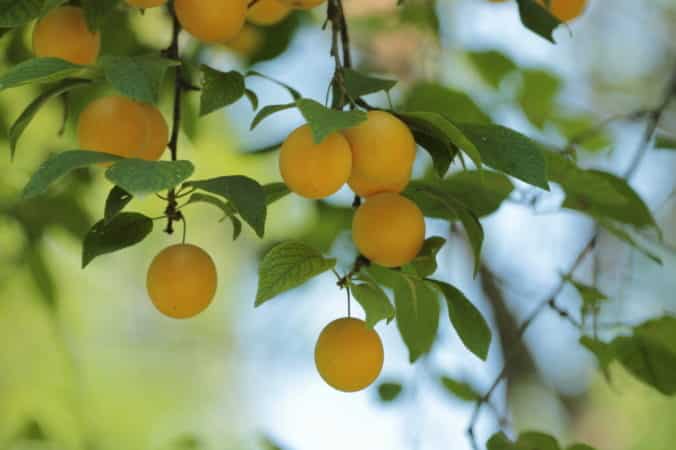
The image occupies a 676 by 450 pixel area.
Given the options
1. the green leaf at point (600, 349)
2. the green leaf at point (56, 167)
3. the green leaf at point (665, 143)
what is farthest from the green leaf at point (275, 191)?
the green leaf at point (665, 143)

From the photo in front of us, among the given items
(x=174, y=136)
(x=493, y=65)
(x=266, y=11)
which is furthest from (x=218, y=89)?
(x=493, y=65)

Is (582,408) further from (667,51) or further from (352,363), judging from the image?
(352,363)

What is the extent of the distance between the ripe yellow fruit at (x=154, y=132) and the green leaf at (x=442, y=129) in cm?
18

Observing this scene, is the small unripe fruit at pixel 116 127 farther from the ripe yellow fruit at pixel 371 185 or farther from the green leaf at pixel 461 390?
the green leaf at pixel 461 390

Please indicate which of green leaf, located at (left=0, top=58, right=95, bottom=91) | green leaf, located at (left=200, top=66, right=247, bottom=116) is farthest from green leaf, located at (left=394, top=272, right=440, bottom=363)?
green leaf, located at (left=0, top=58, right=95, bottom=91)

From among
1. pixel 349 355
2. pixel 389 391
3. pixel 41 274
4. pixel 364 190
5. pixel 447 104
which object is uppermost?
pixel 364 190

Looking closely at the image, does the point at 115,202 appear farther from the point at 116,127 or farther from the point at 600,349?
the point at 600,349

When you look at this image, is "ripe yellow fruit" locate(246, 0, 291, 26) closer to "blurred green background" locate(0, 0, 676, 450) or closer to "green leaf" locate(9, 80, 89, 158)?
"blurred green background" locate(0, 0, 676, 450)

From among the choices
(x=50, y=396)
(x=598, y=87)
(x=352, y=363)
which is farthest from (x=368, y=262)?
(x=598, y=87)

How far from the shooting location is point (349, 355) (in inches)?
24.9

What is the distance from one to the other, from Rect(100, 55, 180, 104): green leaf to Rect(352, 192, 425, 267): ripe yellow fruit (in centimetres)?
16

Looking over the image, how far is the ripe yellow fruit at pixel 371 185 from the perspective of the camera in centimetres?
58

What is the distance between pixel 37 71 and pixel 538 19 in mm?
412

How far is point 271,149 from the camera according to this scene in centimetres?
80
